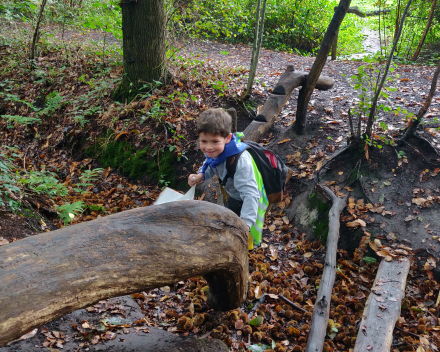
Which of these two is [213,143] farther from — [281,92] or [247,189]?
[281,92]

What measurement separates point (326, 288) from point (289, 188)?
89.3 inches

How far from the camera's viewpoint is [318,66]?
18.6 ft

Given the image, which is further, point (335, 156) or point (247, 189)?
point (335, 156)

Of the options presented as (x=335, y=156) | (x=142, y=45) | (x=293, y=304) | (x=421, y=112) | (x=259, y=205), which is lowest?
(x=293, y=304)

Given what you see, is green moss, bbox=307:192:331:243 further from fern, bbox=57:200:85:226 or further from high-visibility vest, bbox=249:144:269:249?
fern, bbox=57:200:85:226

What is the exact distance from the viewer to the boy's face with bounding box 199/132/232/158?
2.97 meters

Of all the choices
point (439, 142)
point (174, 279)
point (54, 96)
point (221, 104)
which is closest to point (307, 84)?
point (221, 104)

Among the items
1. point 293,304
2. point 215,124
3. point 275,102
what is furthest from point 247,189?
point 275,102

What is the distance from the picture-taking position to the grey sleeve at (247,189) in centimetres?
295

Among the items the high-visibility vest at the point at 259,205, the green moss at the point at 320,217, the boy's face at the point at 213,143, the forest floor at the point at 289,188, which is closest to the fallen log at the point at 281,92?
the forest floor at the point at 289,188

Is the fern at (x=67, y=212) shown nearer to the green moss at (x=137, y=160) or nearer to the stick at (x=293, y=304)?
the green moss at (x=137, y=160)

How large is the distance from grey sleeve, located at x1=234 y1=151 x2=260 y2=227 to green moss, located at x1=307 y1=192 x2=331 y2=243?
2.09 metres

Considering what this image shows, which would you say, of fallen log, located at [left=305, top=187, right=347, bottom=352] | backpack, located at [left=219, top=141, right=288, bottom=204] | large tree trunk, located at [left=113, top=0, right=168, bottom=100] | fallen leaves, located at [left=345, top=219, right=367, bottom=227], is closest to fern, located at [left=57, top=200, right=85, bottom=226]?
backpack, located at [left=219, top=141, right=288, bottom=204]

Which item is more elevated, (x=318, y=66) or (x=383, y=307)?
(x=318, y=66)
